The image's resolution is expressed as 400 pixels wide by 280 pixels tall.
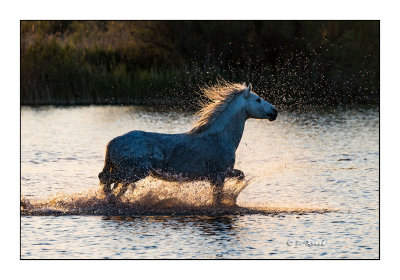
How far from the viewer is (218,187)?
12945 mm

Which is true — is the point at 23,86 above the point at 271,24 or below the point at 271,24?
below

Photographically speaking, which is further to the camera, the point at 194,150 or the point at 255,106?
the point at 255,106

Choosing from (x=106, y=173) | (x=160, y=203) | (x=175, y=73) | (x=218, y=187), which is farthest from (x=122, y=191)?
(x=175, y=73)

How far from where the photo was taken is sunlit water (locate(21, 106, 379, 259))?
434 inches

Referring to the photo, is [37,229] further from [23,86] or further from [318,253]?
[23,86]

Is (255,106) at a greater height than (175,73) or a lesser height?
lesser

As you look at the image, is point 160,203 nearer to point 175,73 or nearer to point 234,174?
point 234,174

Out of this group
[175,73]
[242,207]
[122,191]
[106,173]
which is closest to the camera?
[106,173]

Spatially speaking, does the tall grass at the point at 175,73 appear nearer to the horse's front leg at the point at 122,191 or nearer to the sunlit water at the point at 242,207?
the sunlit water at the point at 242,207

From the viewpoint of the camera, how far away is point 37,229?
11977 mm

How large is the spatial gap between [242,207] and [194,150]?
3.74ft

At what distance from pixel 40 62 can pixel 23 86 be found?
4.63 ft

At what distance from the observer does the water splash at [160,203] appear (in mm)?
12930
